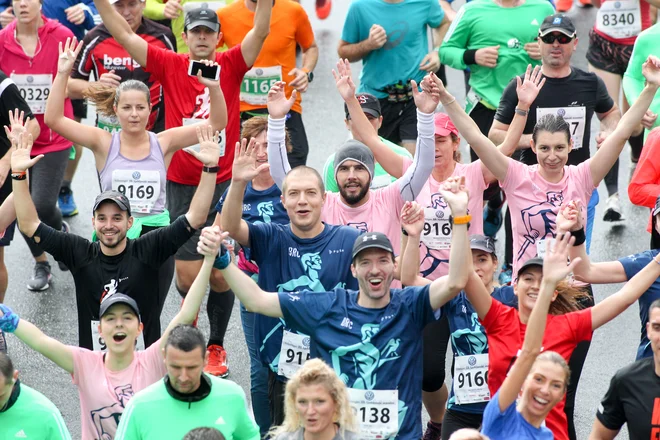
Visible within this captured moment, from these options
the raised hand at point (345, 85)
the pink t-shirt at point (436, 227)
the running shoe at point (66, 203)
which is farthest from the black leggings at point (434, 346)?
the running shoe at point (66, 203)

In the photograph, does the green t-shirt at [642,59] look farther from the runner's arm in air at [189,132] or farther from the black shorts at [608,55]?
the runner's arm in air at [189,132]

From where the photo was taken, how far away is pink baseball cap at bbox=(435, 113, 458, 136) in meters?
7.82

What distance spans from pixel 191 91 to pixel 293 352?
2.89m

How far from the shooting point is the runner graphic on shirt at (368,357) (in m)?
6.14

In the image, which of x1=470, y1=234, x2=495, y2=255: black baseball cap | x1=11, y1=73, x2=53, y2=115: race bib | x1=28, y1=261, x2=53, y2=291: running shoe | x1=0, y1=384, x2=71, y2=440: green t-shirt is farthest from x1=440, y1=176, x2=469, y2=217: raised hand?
x1=28, y1=261, x2=53, y2=291: running shoe

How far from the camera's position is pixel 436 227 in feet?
25.5

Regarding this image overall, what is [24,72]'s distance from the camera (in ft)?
32.4

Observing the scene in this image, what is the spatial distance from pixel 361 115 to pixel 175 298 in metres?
3.08

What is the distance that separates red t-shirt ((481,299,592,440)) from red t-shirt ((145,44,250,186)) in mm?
3290

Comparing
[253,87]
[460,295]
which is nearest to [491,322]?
[460,295]

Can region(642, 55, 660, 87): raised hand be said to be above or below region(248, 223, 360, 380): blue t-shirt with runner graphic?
above

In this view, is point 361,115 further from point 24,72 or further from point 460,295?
point 24,72

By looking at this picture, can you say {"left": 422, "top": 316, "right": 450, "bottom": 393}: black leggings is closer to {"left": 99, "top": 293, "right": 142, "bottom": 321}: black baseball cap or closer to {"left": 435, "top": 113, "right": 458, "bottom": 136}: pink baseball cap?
{"left": 435, "top": 113, "right": 458, "bottom": 136}: pink baseball cap

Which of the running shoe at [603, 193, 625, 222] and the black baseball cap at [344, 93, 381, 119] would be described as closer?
the black baseball cap at [344, 93, 381, 119]
